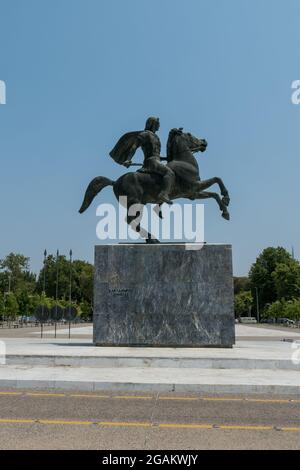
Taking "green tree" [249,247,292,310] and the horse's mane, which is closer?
the horse's mane

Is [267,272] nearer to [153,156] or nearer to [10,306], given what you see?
[10,306]

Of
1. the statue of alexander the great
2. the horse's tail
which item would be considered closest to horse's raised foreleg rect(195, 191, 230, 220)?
the statue of alexander the great

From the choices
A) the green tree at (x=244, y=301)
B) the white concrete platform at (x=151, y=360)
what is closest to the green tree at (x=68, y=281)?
the green tree at (x=244, y=301)

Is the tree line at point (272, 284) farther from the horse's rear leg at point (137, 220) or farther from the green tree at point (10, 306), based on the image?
the horse's rear leg at point (137, 220)

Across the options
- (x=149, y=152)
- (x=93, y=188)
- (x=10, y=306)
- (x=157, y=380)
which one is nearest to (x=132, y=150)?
(x=149, y=152)

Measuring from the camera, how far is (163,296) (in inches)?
587

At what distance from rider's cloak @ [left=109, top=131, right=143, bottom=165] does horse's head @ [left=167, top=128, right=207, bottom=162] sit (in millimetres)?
1203

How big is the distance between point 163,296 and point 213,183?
4500 millimetres

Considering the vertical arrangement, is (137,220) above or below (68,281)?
above

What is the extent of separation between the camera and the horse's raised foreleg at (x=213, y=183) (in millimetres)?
16312

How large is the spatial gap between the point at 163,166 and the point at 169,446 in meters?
11.7

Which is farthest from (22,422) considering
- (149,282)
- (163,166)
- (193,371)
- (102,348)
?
(163,166)

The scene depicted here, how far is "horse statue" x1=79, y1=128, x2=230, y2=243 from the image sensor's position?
1627 cm

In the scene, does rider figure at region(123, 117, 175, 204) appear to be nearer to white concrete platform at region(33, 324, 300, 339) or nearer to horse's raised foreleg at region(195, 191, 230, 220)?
horse's raised foreleg at region(195, 191, 230, 220)
